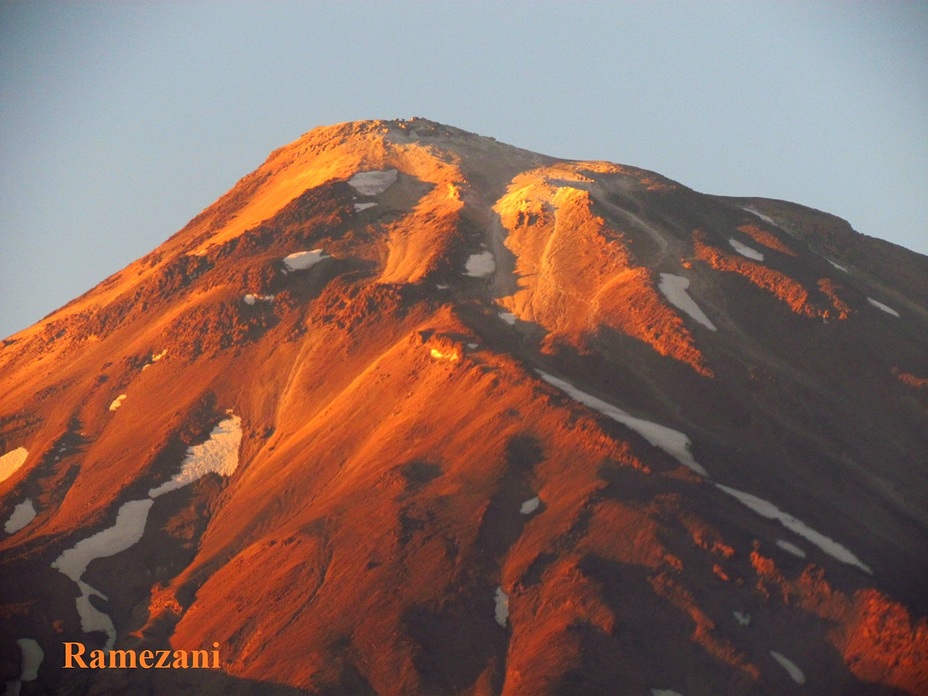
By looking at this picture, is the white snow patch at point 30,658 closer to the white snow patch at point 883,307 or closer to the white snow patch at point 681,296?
the white snow patch at point 681,296

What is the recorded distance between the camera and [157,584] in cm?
9312

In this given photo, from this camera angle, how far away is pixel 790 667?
77.4 metres

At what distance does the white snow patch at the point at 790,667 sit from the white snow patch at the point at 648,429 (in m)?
17.3

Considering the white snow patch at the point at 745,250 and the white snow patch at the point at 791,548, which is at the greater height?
the white snow patch at the point at 745,250

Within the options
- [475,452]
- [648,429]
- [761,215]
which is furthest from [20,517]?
[761,215]

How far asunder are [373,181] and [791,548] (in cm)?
7699

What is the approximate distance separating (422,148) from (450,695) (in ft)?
307

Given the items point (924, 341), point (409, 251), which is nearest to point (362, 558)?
point (409, 251)

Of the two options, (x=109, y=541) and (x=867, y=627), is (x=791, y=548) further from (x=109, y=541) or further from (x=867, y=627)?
(x=109, y=541)

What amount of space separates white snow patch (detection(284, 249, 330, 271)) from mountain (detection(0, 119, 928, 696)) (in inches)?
12.2

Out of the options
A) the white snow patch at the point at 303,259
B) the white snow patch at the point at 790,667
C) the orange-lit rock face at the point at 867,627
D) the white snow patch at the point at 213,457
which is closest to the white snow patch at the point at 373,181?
the white snow patch at the point at 303,259

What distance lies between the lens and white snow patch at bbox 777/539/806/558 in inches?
3332

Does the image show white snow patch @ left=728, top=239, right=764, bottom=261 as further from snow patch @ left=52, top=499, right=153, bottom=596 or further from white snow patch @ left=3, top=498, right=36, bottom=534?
white snow patch @ left=3, top=498, right=36, bottom=534

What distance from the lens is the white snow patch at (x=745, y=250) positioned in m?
130
